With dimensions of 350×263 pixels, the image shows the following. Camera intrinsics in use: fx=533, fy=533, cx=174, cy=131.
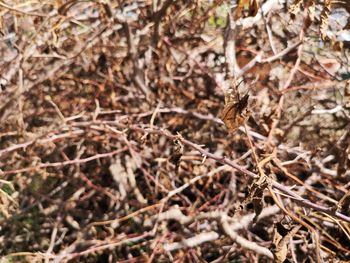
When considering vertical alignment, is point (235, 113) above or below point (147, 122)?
above

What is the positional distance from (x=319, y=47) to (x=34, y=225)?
5.23ft

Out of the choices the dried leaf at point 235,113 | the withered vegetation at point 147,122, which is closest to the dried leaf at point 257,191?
the dried leaf at point 235,113

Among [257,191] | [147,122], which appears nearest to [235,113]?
[257,191]

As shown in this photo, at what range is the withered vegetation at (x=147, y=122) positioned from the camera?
2.00 meters

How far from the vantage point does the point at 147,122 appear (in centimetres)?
228

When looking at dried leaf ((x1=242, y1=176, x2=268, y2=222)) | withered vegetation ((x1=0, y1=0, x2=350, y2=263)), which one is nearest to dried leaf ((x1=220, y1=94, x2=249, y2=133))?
dried leaf ((x1=242, y1=176, x2=268, y2=222))

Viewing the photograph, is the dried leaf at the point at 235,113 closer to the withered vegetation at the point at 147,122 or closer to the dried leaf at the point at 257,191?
the dried leaf at the point at 257,191

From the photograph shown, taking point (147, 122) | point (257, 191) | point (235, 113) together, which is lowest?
point (147, 122)

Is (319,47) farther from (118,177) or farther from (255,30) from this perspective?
(118,177)

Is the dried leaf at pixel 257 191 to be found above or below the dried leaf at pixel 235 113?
below

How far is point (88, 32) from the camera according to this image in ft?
7.80

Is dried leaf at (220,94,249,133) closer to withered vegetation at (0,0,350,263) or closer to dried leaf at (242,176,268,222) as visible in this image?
dried leaf at (242,176,268,222)

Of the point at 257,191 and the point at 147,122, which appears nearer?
the point at 257,191

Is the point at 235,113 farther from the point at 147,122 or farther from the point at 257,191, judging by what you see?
the point at 147,122
